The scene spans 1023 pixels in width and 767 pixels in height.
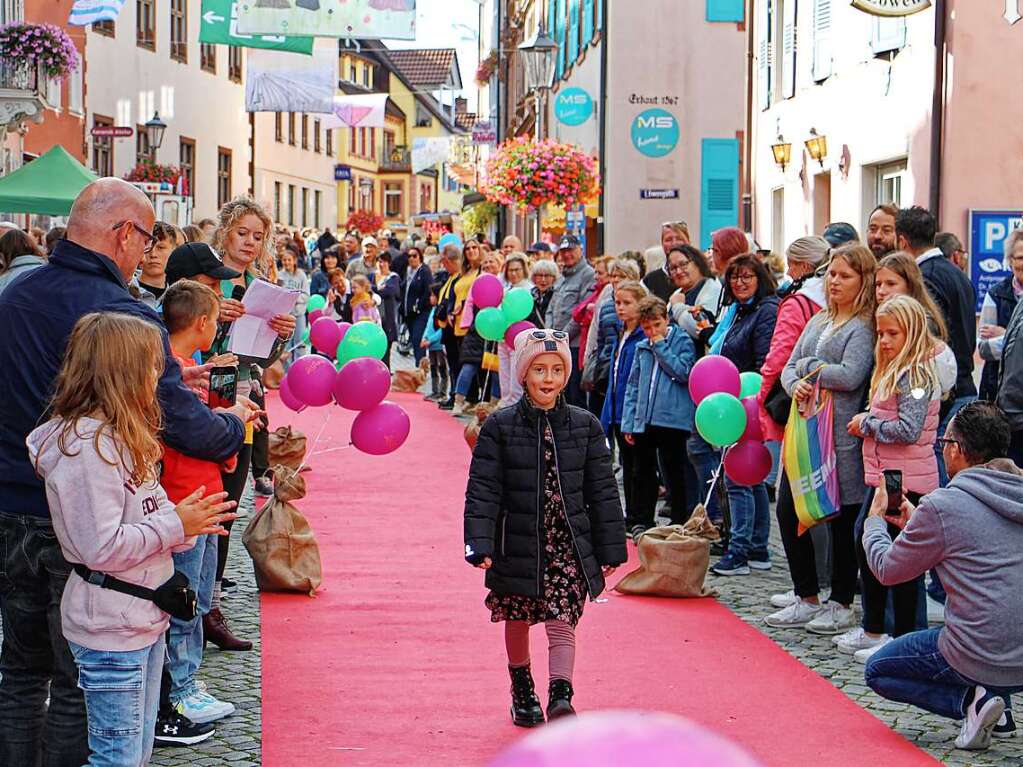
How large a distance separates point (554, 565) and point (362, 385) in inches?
114

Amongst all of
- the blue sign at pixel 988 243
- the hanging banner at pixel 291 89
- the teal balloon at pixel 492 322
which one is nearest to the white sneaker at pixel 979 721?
the blue sign at pixel 988 243

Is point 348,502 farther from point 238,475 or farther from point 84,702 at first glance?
point 84,702

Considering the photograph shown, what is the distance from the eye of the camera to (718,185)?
2778cm

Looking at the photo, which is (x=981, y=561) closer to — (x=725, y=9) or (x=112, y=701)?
(x=112, y=701)

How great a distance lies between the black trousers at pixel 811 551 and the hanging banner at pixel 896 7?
22.3 feet

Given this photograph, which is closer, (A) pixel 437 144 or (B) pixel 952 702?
(B) pixel 952 702

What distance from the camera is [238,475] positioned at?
6840 millimetres

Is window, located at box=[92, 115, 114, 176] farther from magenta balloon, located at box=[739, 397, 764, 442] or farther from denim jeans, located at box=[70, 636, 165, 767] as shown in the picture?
denim jeans, located at box=[70, 636, 165, 767]

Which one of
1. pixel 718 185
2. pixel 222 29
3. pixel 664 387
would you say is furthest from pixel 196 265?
pixel 718 185

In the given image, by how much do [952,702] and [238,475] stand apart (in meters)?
3.10

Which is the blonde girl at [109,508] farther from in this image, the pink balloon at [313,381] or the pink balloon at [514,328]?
the pink balloon at [514,328]

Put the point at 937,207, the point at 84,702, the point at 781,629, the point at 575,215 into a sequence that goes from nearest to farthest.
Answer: the point at 84,702, the point at 781,629, the point at 937,207, the point at 575,215

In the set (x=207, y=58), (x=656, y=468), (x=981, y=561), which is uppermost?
(x=207, y=58)

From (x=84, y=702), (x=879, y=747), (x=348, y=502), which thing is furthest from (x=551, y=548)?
(x=348, y=502)
